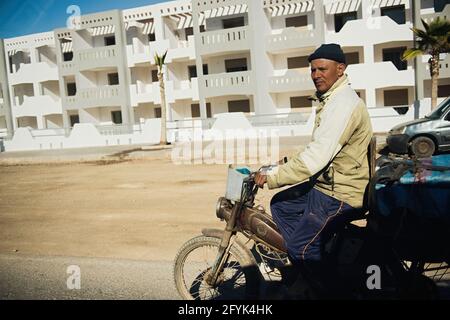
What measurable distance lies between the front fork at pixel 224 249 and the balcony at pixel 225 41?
2468 centimetres

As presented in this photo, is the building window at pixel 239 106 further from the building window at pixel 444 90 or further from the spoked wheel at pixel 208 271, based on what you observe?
the spoked wheel at pixel 208 271

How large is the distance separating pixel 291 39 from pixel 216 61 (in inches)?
245

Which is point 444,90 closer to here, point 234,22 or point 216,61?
point 234,22

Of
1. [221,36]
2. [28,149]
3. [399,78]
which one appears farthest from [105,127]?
[399,78]

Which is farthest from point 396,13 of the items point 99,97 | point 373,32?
point 99,97

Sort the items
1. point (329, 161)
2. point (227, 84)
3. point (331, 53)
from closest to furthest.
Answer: point (329, 161) < point (331, 53) < point (227, 84)

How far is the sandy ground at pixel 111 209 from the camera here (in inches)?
219

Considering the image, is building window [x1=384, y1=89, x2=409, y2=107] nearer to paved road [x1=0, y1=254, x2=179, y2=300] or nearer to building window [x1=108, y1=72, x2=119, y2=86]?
building window [x1=108, y1=72, x2=119, y2=86]

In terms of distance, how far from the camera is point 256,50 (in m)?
26.4

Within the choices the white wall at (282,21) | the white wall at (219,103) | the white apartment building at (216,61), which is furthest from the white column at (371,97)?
the white wall at (219,103)

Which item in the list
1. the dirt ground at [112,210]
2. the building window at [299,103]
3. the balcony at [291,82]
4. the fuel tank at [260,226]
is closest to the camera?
the fuel tank at [260,226]

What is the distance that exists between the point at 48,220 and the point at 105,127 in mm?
21013

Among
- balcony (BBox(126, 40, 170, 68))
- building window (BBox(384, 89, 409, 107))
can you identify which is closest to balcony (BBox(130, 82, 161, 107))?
balcony (BBox(126, 40, 170, 68))

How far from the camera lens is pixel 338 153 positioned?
271cm
